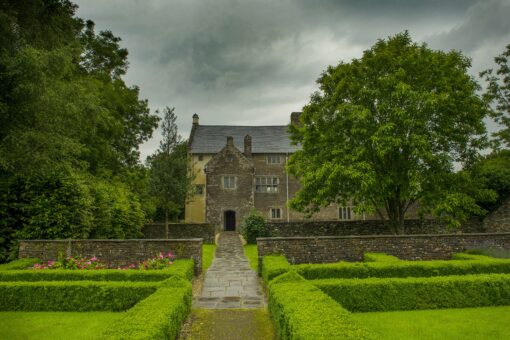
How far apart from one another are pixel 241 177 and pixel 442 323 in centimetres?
3218

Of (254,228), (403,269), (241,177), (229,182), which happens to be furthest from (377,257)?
(229,182)

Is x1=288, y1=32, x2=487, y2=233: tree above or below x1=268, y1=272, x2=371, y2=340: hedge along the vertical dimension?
above

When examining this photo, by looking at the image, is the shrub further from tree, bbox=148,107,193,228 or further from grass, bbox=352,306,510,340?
tree, bbox=148,107,193,228

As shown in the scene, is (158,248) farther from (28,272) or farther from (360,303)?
(360,303)

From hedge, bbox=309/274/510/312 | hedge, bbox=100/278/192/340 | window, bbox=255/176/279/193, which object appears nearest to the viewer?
hedge, bbox=100/278/192/340

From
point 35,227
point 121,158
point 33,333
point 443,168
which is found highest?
point 121,158

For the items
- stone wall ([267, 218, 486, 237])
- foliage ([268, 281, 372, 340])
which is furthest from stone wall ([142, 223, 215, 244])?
foliage ([268, 281, 372, 340])

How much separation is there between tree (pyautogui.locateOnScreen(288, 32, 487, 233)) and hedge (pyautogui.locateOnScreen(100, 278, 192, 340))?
11.8 m

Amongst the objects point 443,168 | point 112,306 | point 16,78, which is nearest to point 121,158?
point 16,78

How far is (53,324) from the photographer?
8.44 m

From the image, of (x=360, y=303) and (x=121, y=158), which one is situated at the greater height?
(x=121, y=158)

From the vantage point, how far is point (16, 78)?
1423 centimetres

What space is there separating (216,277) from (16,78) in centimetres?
1115

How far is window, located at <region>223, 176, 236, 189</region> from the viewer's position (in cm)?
3959
